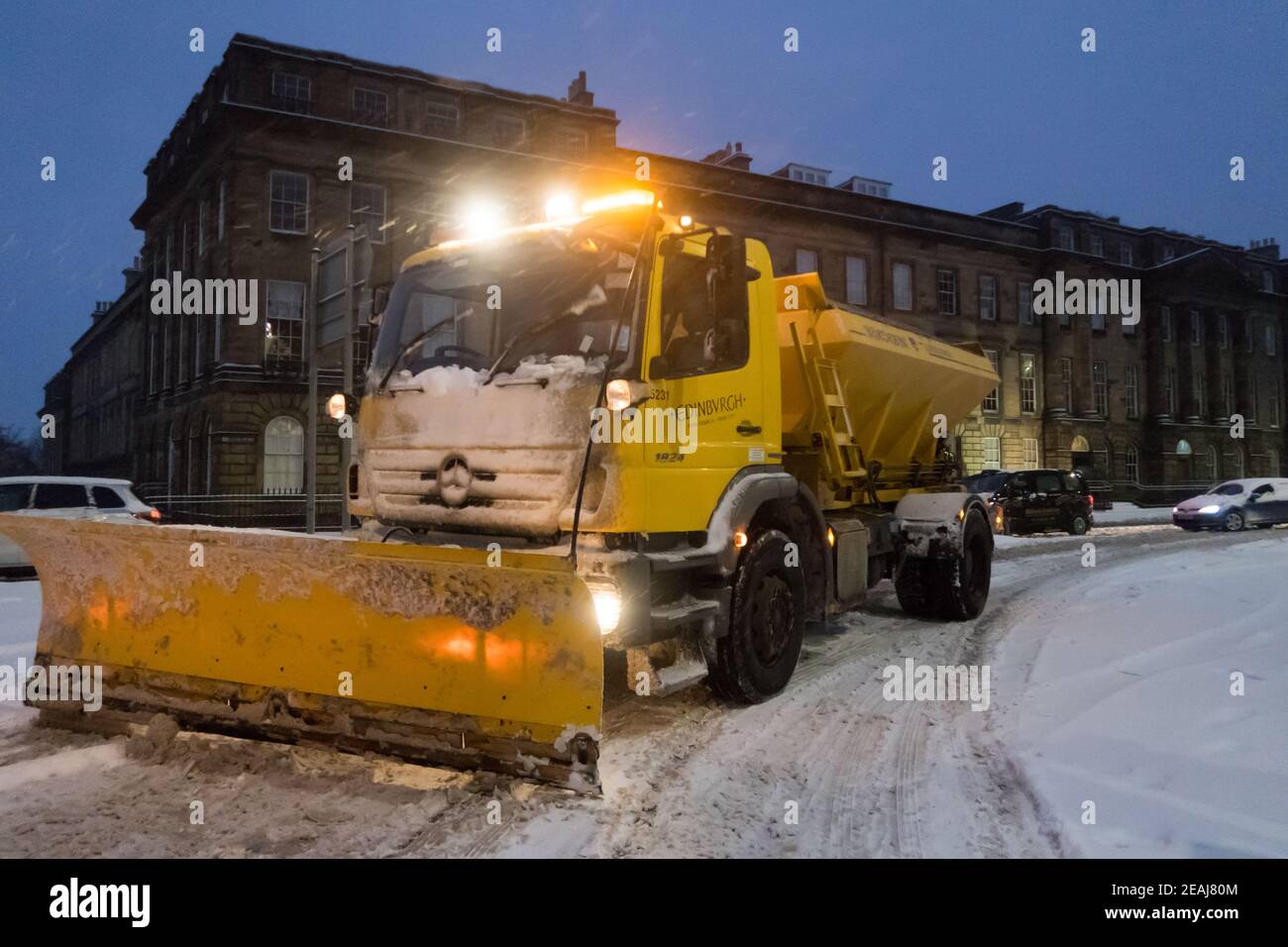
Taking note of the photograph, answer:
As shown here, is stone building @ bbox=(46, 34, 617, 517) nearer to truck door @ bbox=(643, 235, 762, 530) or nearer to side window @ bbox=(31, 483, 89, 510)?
side window @ bbox=(31, 483, 89, 510)

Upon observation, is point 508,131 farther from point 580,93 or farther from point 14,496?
point 14,496

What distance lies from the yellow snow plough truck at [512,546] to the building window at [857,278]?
32.0 m

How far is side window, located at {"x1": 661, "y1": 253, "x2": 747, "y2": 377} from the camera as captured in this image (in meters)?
4.55

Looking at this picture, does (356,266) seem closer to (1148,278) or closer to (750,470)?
(750,470)

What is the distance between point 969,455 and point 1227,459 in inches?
856

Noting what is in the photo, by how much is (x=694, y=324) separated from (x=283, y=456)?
23295 mm

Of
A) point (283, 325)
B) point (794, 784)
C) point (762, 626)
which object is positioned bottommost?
point (794, 784)

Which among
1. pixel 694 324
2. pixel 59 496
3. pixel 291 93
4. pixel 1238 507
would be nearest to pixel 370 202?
pixel 291 93

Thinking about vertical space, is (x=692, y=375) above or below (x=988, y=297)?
below

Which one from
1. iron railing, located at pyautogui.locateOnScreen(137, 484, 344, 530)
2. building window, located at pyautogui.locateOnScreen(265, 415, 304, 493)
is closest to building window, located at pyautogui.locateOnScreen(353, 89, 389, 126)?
building window, located at pyautogui.locateOnScreen(265, 415, 304, 493)

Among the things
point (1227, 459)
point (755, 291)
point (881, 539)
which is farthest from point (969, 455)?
point (755, 291)

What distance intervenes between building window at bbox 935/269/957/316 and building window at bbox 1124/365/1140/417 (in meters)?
13.1

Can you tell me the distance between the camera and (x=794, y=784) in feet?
13.7

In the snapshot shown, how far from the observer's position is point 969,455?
37.9m
